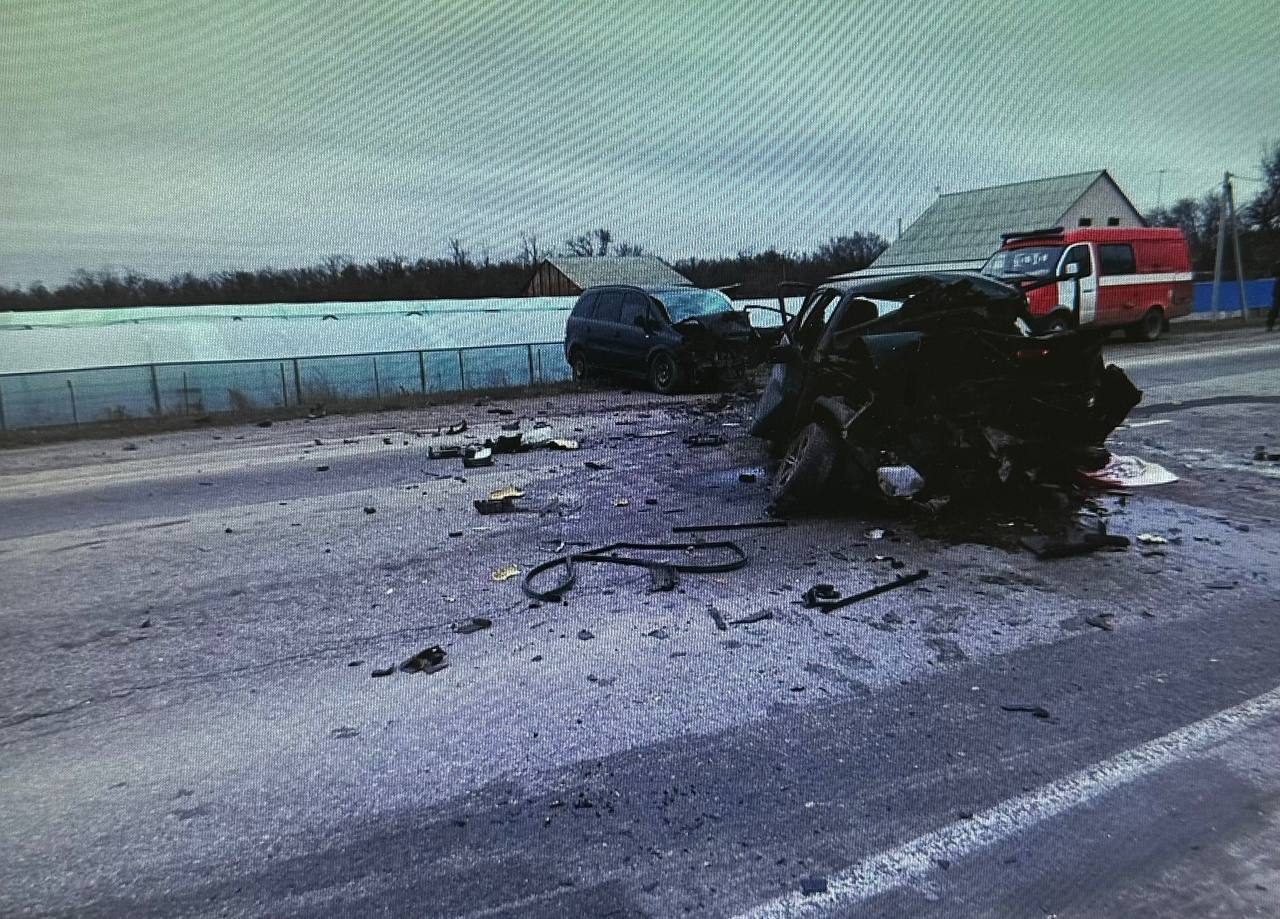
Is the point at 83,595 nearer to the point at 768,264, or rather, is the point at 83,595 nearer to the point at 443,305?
the point at 443,305

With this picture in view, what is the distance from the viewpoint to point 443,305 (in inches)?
1214

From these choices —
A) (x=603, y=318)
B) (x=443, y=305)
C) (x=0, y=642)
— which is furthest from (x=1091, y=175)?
(x=0, y=642)

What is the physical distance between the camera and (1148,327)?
20.9 m

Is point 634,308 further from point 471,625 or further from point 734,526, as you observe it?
point 471,625

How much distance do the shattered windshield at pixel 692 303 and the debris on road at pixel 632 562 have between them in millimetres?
9665

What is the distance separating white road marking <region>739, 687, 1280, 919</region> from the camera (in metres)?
2.35

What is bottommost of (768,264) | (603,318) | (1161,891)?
(1161,891)

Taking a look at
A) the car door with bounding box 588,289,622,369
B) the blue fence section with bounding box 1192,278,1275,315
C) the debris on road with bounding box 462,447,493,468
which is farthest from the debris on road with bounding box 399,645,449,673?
the blue fence section with bounding box 1192,278,1275,315

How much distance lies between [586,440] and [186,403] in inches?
435

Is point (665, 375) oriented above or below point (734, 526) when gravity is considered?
above

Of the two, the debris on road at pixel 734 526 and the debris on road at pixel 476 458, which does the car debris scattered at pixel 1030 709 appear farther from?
the debris on road at pixel 476 458

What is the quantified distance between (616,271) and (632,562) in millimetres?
45784

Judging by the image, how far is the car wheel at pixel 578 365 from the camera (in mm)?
17744

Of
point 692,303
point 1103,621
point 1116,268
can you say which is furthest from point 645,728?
point 1116,268
